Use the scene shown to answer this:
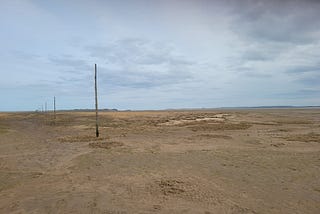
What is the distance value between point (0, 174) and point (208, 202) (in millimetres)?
8418

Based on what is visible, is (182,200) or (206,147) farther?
(206,147)

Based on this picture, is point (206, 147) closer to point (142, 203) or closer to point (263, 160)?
point (263, 160)

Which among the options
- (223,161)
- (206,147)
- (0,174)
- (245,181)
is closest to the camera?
(245,181)

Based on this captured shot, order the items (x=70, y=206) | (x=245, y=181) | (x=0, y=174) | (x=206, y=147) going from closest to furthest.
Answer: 1. (x=70, y=206)
2. (x=245, y=181)
3. (x=0, y=174)
4. (x=206, y=147)

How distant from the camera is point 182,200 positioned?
27.0 ft

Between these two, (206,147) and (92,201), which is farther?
(206,147)

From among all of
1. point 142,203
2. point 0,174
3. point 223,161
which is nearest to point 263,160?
point 223,161

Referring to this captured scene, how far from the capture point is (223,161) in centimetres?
1401

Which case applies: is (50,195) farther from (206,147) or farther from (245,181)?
(206,147)

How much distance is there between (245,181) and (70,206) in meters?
5.93

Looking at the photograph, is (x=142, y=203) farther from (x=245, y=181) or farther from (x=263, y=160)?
(x=263, y=160)

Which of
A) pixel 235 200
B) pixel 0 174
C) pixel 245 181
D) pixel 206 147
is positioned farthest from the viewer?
pixel 206 147

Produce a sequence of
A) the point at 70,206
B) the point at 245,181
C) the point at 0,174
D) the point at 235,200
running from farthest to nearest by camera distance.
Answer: the point at 0,174 < the point at 245,181 < the point at 235,200 < the point at 70,206

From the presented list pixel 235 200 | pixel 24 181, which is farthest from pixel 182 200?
pixel 24 181
